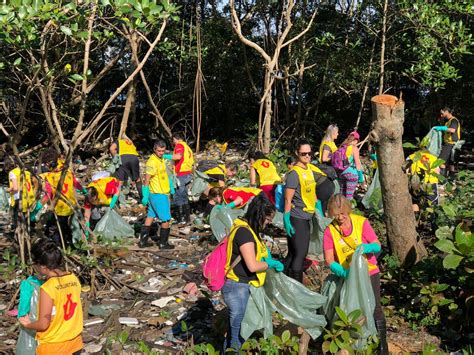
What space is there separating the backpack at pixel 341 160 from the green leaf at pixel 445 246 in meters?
3.35

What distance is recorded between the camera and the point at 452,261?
16.5 ft

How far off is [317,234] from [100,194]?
10.2 ft

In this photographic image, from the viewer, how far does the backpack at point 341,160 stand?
8.39 m

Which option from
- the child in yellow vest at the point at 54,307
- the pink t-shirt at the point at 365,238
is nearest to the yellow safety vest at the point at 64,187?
the child in yellow vest at the point at 54,307

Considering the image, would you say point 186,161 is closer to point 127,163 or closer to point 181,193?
point 181,193

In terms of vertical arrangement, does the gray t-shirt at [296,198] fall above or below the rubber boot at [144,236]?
above

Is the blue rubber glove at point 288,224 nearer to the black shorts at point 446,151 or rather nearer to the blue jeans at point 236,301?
the blue jeans at point 236,301

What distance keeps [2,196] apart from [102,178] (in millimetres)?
2070

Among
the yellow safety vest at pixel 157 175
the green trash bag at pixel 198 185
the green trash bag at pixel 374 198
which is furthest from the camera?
the green trash bag at pixel 198 185

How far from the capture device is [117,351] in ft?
16.8

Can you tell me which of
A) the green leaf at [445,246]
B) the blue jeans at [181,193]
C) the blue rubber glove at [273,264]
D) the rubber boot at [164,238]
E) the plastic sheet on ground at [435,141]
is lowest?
the rubber boot at [164,238]

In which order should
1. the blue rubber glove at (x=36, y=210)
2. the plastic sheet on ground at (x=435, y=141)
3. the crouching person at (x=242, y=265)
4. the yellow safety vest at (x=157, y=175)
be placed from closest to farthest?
the crouching person at (x=242, y=265) < the blue rubber glove at (x=36, y=210) < the yellow safety vest at (x=157, y=175) < the plastic sheet on ground at (x=435, y=141)

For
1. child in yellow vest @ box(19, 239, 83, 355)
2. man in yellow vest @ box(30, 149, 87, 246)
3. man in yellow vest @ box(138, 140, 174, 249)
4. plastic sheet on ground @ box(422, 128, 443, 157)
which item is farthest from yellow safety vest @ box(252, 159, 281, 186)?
child in yellow vest @ box(19, 239, 83, 355)

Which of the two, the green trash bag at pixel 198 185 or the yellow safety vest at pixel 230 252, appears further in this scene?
the green trash bag at pixel 198 185
